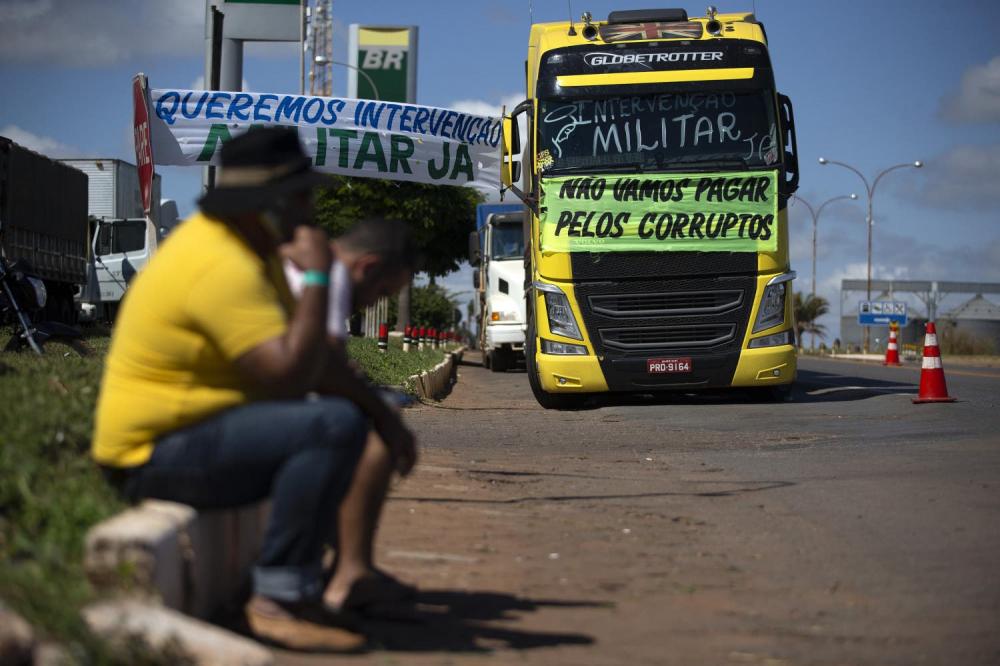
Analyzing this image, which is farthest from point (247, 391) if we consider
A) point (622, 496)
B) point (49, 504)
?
point (622, 496)

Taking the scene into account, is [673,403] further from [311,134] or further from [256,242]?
[256,242]

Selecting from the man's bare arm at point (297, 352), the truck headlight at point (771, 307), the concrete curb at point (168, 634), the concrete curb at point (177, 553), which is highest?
the truck headlight at point (771, 307)

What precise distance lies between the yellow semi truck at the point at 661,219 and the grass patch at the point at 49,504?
925 centimetres

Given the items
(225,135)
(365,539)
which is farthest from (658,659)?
(225,135)

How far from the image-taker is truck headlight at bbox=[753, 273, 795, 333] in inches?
584

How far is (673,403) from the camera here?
16.7 m

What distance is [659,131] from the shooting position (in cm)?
1502

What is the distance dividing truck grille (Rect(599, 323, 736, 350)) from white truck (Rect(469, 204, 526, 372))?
11843 mm

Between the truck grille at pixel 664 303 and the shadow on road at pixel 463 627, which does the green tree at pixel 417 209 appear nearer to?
the truck grille at pixel 664 303

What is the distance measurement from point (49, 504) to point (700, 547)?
327 centimetres

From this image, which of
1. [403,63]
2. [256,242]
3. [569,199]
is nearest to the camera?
[256,242]

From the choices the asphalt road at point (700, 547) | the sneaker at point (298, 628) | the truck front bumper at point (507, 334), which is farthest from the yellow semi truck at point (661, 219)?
the truck front bumper at point (507, 334)

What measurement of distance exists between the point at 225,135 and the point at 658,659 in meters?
10.5

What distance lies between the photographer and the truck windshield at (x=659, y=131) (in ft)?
49.2
